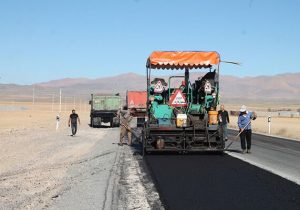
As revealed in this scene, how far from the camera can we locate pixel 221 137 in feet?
55.8

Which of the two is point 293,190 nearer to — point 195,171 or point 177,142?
point 195,171

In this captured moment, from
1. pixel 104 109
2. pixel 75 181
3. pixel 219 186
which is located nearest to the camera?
pixel 219 186

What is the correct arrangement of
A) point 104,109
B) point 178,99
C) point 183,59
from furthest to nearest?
point 104,109 < point 183,59 < point 178,99

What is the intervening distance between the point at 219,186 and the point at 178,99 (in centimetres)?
708

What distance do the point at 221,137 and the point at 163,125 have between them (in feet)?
6.40

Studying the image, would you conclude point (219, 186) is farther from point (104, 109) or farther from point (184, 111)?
point (104, 109)

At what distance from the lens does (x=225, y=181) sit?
11.0m

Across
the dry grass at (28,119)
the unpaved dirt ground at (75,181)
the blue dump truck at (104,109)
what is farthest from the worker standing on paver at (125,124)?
the blue dump truck at (104,109)

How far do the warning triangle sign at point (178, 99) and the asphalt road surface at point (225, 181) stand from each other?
176cm

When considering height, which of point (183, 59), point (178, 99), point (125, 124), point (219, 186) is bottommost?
point (219, 186)

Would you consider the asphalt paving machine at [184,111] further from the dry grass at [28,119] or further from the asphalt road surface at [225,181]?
the dry grass at [28,119]

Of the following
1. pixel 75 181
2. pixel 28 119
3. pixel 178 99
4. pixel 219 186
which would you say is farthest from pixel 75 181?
pixel 28 119

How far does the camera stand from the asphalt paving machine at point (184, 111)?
17.0 m

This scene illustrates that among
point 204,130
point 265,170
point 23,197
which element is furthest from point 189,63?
point 23,197
